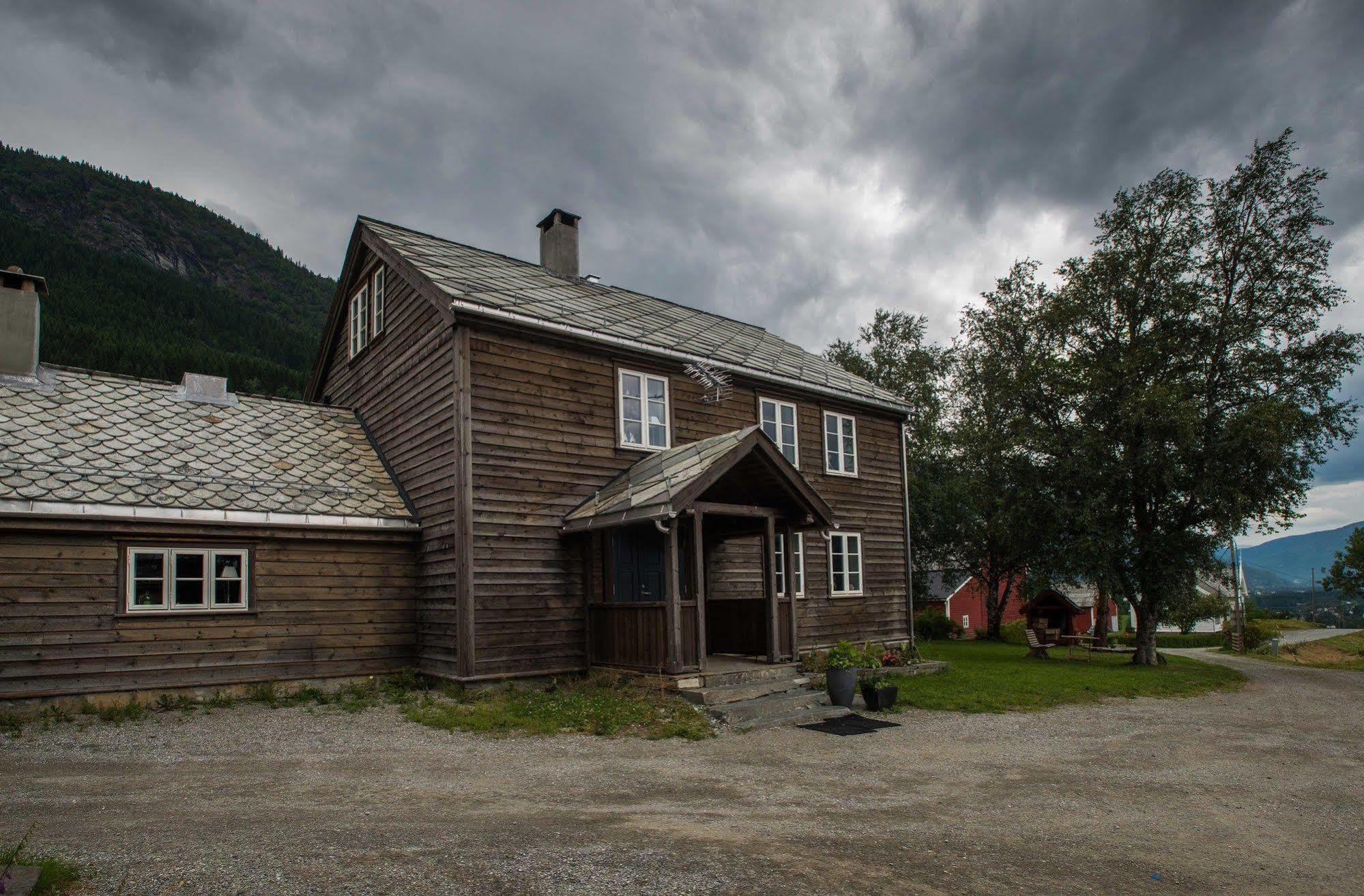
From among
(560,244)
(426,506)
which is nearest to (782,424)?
(560,244)

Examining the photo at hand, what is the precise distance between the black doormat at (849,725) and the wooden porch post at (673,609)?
1.94 m

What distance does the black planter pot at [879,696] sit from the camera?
12.8 meters

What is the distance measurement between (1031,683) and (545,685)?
30.3ft

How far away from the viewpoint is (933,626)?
37.2 metres

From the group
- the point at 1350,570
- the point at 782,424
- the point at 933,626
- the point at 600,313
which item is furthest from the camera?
the point at 1350,570

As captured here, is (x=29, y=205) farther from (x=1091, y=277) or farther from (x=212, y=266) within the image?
(x=1091, y=277)

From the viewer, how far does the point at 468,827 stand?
20.1ft

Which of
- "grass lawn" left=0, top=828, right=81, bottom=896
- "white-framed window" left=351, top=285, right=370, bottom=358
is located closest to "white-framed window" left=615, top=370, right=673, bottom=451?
"white-framed window" left=351, top=285, right=370, bottom=358

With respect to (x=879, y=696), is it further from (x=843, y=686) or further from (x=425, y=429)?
(x=425, y=429)

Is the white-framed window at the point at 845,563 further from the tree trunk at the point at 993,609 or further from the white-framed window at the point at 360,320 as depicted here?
the tree trunk at the point at 993,609

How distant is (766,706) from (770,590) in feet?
7.42

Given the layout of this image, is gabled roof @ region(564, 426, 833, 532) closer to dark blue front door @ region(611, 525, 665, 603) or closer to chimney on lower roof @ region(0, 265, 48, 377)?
dark blue front door @ region(611, 525, 665, 603)

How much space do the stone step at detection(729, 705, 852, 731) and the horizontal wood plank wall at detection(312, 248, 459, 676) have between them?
445 centimetres

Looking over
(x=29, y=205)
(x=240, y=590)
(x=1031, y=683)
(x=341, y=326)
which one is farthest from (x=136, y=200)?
(x=1031, y=683)
